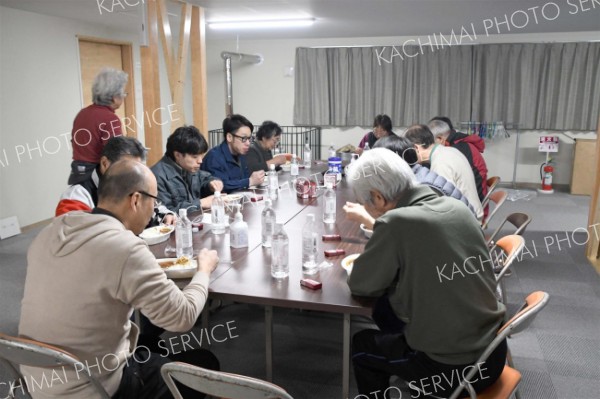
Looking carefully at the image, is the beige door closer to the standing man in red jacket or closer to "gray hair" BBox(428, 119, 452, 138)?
the standing man in red jacket

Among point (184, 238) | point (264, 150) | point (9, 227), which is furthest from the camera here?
point (9, 227)

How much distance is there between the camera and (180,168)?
3131 millimetres

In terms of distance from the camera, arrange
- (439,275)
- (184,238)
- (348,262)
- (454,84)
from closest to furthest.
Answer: (439,275)
(348,262)
(184,238)
(454,84)

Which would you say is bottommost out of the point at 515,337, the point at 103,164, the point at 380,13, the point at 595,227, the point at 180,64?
the point at 515,337

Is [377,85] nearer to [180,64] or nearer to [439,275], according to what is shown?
[180,64]

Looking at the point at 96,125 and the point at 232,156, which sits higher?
the point at 96,125

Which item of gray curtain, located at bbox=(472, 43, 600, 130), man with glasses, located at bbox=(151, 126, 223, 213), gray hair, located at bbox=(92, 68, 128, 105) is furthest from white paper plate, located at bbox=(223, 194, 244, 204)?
gray curtain, located at bbox=(472, 43, 600, 130)

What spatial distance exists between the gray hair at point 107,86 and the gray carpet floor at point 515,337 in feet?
4.94

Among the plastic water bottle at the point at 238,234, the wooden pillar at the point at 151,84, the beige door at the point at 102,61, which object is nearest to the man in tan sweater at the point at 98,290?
the plastic water bottle at the point at 238,234

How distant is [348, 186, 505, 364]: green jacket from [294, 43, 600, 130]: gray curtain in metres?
6.02

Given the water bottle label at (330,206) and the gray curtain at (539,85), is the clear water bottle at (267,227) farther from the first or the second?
the gray curtain at (539,85)

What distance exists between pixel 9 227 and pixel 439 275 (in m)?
A: 4.72

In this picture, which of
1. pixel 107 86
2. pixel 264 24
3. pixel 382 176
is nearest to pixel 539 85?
pixel 264 24

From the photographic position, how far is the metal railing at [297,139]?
790 centimetres
